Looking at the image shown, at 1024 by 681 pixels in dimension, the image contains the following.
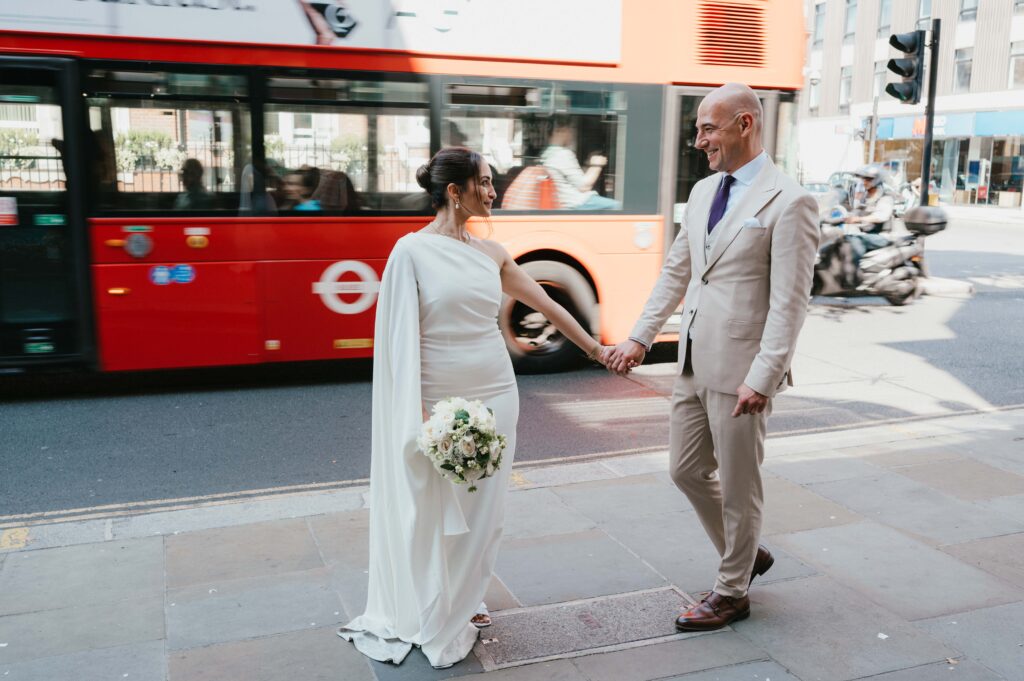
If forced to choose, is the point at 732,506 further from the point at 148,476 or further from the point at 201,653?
the point at 148,476

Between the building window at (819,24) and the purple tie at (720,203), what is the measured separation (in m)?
49.3

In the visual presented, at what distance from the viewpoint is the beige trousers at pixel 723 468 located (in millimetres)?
3604

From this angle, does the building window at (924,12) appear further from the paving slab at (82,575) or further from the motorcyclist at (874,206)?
the paving slab at (82,575)

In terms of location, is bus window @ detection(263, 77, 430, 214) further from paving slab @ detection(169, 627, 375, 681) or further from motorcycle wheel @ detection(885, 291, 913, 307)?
motorcycle wheel @ detection(885, 291, 913, 307)

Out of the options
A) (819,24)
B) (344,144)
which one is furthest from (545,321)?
(819,24)

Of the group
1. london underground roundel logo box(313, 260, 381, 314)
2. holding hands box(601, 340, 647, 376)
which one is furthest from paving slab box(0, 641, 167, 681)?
london underground roundel logo box(313, 260, 381, 314)

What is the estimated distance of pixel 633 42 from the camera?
8.29 meters

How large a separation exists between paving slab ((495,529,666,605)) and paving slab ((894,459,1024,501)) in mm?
2184

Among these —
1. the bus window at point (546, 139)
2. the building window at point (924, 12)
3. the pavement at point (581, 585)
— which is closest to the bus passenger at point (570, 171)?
the bus window at point (546, 139)

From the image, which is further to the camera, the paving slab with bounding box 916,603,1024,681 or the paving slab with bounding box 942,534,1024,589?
the paving slab with bounding box 942,534,1024,589

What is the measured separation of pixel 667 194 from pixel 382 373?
568 cm

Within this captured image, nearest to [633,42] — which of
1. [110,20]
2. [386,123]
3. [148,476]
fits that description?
[386,123]

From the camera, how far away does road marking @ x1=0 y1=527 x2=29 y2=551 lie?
459 centimetres

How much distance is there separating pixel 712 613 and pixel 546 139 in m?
5.30
